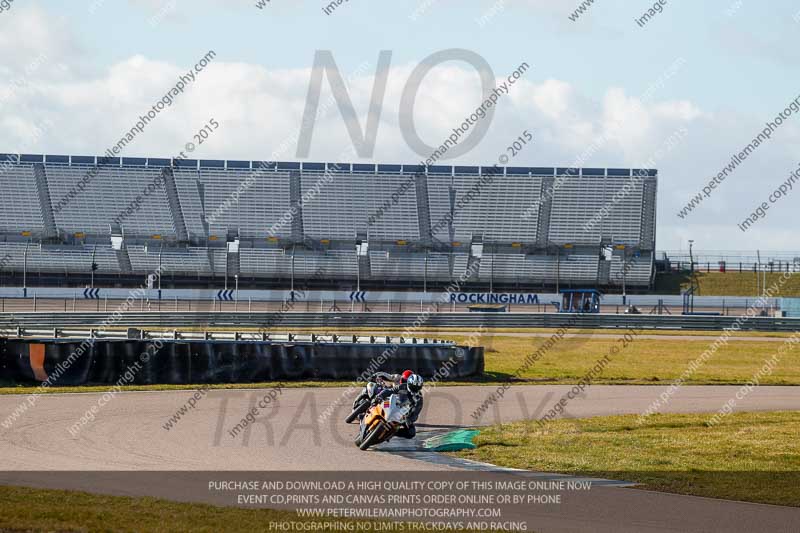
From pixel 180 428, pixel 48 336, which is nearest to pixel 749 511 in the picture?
pixel 180 428

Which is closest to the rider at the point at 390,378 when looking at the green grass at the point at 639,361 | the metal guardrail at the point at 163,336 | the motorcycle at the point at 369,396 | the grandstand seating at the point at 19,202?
the motorcycle at the point at 369,396

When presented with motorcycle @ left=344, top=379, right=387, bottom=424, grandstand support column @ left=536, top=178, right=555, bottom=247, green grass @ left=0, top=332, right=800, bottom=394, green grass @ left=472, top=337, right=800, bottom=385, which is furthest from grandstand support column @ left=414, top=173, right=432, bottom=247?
motorcycle @ left=344, top=379, right=387, bottom=424

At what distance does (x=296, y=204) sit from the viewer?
71.5 meters

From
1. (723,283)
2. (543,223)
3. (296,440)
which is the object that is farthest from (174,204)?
(296,440)

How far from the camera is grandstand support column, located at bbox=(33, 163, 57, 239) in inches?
2773

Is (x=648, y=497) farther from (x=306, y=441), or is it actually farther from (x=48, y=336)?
(x=48, y=336)

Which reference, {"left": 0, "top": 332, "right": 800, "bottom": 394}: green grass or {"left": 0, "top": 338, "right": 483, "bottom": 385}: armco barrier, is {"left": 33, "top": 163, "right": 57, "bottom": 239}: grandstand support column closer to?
{"left": 0, "top": 332, "right": 800, "bottom": 394}: green grass

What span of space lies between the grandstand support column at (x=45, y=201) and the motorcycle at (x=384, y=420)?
191 feet

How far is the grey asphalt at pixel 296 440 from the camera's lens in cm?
1156

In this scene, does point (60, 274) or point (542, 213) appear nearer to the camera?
point (60, 274)

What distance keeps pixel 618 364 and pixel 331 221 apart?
39.1 metres

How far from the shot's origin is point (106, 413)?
762 inches

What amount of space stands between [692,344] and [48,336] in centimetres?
2665

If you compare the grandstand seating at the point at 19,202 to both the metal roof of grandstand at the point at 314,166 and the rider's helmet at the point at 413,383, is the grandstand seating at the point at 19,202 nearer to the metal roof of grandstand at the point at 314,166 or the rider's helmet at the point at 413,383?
the metal roof of grandstand at the point at 314,166
